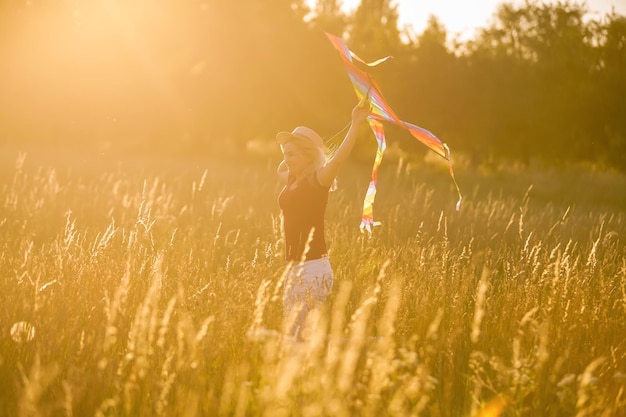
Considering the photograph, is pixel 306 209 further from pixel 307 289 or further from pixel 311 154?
pixel 307 289

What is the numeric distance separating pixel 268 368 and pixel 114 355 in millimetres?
1075

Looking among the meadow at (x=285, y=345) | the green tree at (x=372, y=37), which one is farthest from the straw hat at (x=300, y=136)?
the green tree at (x=372, y=37)

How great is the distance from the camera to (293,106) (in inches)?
1082

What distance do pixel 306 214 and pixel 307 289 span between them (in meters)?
0.58

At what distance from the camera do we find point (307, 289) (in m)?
4.77

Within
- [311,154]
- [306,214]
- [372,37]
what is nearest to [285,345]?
[306,214]

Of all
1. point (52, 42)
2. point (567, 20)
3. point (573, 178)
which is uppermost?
point (567, 20)

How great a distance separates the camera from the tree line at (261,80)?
987 inches

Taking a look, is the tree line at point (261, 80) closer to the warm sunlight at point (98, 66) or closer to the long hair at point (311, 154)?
the warm sunlight at point (98, 66)

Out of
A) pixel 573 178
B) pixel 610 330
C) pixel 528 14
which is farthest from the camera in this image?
pixel 528 14

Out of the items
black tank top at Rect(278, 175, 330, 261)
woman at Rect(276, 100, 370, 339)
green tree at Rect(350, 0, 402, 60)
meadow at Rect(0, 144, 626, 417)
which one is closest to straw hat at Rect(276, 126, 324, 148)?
woman at Rect(276, 100, 370, 339)

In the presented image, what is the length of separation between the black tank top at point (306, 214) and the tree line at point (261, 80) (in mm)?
21207

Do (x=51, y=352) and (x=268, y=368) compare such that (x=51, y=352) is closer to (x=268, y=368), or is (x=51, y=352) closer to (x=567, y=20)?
(x=268, y=368)

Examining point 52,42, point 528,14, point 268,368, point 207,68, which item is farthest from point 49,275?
point 528,14
